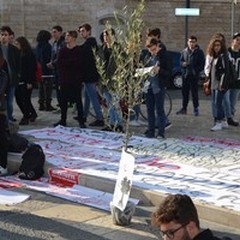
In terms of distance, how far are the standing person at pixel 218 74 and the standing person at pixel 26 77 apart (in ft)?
11.7

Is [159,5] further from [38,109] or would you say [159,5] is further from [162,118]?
[162,118]

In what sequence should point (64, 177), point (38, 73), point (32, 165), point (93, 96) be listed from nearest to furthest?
point (64, 177) < point (32, 165) < point (93, 96) < point (38, 73)

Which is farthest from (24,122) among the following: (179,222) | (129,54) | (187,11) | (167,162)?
(187,11)

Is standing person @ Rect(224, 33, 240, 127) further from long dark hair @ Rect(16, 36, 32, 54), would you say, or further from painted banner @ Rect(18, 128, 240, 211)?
long dark hair @ Rect(16, 36, 32, 54)

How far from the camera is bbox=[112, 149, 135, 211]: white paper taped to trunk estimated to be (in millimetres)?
6160

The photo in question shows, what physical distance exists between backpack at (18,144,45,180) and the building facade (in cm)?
Result: 2352

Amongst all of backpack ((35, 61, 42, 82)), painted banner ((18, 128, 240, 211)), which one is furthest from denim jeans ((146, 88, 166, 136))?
backpack ((35, 61, 42, 82))

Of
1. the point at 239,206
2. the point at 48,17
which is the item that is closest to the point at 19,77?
the point at 239,206

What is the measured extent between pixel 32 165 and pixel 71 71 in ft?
11.8

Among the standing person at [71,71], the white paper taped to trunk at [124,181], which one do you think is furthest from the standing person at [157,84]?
the white paper taped to trunk at [124,181]

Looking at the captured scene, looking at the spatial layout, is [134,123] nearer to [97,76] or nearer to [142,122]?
[142,122]

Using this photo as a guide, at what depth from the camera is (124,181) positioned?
20.3ft

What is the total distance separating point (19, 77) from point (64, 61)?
1.52 metres

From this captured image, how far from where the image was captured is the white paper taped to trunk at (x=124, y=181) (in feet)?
20.2
